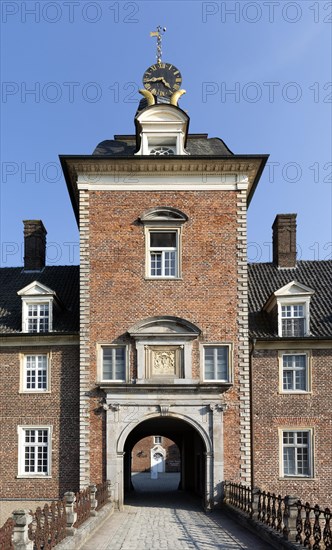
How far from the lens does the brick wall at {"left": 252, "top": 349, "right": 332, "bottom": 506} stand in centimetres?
2261

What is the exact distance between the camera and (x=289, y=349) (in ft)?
77.9

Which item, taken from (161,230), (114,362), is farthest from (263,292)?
(114,362)

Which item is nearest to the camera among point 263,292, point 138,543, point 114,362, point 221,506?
point 138,543

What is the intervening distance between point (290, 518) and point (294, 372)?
1103 cm

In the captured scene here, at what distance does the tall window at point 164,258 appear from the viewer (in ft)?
76.4

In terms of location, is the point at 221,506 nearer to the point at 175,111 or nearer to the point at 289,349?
the point at 289,349

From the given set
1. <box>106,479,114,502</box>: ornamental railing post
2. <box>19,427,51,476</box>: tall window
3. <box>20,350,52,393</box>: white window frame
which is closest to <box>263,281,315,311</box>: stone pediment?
<box>20,350,52,393</box>: white window frame

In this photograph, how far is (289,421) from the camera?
23.2 meters

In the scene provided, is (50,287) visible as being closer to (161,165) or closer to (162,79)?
(161,165)

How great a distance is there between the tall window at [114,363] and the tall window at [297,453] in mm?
5980

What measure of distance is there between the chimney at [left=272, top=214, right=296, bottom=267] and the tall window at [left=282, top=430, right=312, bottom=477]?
24.4 ft

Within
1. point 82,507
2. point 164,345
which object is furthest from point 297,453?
point 82,507

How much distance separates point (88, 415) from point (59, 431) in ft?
4.90

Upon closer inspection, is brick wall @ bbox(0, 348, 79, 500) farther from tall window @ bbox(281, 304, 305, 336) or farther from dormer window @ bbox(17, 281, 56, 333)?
tall window @ bbox(281, 304, 305, 336)
